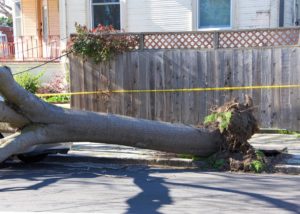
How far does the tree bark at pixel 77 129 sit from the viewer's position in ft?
27.0

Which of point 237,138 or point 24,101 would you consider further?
point 237,138

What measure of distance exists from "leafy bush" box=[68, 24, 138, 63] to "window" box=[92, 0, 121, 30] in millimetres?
4132

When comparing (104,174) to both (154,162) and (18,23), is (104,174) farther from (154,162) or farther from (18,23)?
(18,23)

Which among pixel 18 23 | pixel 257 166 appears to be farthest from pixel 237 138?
pixel 18 23

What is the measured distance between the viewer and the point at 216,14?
1497 cm

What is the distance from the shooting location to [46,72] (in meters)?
18.3

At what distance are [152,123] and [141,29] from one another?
7.13 meters

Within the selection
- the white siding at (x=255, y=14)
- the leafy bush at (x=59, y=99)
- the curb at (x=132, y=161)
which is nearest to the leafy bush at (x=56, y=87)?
the leafy bush at (x=59, y=99)

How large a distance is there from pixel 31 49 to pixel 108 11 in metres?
5.12

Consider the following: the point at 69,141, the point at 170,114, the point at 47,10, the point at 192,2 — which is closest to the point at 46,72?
the point at 47,10

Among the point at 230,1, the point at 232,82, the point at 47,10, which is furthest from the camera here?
the point at 47,10

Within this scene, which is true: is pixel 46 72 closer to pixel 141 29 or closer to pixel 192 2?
pixel 141 29

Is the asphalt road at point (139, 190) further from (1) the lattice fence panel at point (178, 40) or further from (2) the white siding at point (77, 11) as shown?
(2) the white siding at point (77, 11)

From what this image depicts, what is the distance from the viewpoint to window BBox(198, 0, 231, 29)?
14891 millimetres
